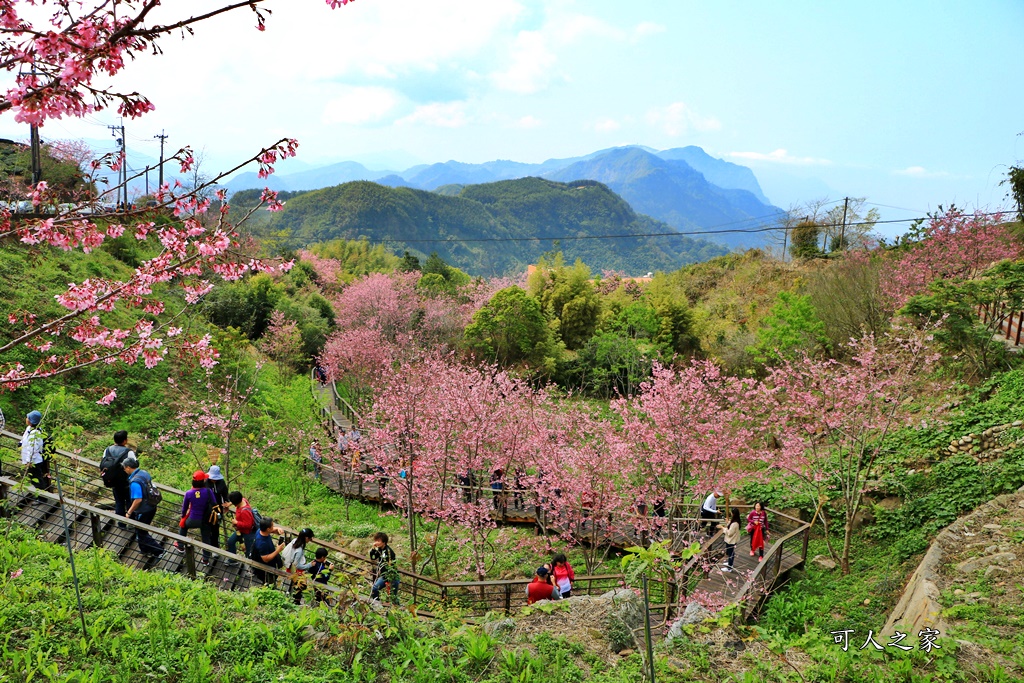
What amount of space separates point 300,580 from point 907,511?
1061 centimetres

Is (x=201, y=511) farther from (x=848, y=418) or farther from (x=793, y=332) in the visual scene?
(x=793, y=332)

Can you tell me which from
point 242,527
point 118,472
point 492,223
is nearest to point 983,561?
point 242,527

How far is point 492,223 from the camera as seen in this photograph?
101 metres

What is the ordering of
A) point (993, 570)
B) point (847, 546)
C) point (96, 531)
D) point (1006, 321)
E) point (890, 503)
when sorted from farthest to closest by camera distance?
point (1006, 321), point (890, 503), point (847, 546), point (96, 531), point (993, 570)

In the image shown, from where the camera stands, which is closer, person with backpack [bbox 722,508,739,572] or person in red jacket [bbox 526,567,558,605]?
person in red jacket [bbox 526,567,558,605]

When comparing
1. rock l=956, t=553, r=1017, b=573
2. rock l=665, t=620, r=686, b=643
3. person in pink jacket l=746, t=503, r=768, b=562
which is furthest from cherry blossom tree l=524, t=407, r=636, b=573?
rock l=956, t=553, r=1017, b=573

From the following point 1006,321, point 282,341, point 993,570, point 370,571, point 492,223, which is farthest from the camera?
point 492,223

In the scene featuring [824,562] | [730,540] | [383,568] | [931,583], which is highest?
[383,568]

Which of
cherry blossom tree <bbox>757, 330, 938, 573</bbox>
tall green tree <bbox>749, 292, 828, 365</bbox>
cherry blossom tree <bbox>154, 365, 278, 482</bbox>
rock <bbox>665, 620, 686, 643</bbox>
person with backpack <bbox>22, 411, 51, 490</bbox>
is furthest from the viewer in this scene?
tall green tree <bbox>749, 292, 828, 365</bbox>

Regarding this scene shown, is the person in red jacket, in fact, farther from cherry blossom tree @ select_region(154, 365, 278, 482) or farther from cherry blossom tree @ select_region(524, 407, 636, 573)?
cherry blossom tree @ select_region(154, 365, 278, 482)

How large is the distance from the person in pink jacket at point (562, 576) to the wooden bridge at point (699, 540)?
1.55ft

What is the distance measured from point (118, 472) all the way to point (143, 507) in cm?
81

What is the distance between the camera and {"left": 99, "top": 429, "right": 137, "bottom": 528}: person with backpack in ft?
26.6

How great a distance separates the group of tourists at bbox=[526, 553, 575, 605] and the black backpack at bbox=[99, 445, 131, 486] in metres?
5.95
